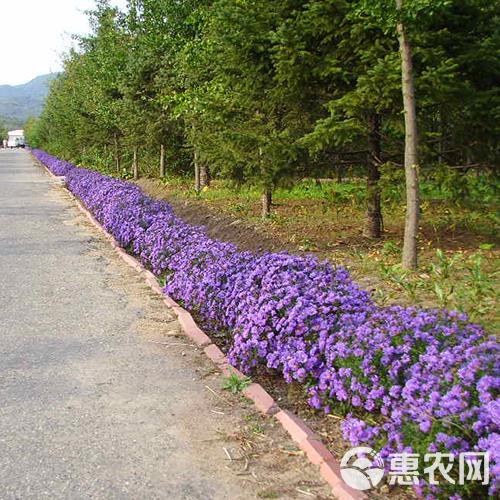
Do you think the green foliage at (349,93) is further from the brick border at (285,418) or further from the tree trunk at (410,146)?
the brick border at (285,418)

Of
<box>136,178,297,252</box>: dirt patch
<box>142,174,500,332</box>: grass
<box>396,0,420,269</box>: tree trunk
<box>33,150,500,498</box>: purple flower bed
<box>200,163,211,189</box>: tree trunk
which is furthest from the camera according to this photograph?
<box>200,163,211,189</box>: tree trunk

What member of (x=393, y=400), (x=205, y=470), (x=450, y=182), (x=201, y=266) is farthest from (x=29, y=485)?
(x=450, y=182)

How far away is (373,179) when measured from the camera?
8109mm

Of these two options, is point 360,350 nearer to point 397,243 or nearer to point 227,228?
point 397,243

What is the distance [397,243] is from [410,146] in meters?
1.99

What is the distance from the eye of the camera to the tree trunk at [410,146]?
582 centimetres

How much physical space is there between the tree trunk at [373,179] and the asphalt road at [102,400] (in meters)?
3.30

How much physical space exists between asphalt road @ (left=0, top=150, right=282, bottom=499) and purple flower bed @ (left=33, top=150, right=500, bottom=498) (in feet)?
1.64

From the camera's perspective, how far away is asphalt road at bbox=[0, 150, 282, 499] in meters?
2.80

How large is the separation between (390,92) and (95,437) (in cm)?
507

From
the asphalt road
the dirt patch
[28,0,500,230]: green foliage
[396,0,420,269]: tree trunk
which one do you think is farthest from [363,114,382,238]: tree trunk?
the asphalt road

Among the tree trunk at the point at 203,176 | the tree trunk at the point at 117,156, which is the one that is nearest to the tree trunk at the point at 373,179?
the tree trunk at the point at 203,176

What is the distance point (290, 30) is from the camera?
22.3 ft

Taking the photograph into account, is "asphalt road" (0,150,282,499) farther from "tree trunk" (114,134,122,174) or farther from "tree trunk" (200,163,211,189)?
"tree trunk" (114,134,122,174)
